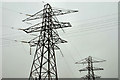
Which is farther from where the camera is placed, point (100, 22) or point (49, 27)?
point (100, 22)

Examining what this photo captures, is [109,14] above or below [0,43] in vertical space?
above

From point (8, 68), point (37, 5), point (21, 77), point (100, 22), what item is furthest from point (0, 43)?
point (100, 22)

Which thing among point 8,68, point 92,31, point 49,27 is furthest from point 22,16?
point 49,27

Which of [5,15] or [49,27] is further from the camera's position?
[5,15]

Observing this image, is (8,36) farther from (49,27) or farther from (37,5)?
(49,27)

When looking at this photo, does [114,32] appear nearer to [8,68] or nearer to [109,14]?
[109,14]

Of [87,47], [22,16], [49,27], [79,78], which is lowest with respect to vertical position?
[79,78]

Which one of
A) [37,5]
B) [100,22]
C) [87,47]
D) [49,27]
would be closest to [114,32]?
[100,22]

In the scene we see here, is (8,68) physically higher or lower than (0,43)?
lower
